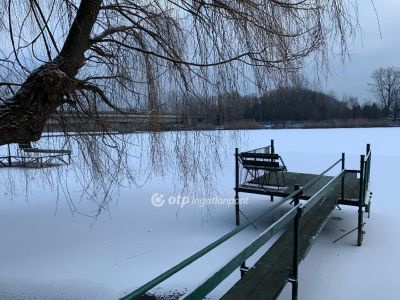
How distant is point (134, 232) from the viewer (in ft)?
20.4

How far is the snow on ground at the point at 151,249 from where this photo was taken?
4.20 meters

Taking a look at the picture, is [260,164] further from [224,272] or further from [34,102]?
[224,272]

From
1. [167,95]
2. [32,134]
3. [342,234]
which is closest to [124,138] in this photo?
[167,95]

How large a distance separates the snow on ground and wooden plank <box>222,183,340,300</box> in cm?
49

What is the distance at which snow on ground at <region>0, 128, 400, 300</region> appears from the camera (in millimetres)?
4199

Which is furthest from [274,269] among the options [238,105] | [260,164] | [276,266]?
[260,164]

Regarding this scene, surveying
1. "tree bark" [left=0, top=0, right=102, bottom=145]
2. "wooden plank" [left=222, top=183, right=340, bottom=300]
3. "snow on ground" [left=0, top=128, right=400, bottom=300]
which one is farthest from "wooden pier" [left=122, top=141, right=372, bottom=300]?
"tree bark" [left=0, top=0, right=102, bottom=145]

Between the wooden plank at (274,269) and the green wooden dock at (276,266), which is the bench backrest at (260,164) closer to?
the green wooden dock at (276,266)

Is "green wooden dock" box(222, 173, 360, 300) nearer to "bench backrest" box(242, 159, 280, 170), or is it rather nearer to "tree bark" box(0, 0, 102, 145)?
"bench backrest" box(242, 159, 280, 170)

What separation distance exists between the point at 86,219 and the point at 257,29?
5.05 meters

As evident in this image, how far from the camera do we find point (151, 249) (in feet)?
17.7

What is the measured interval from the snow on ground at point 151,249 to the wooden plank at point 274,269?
488 mm

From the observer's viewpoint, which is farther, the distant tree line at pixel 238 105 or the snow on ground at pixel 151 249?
the snow on ground at pixel 151 249

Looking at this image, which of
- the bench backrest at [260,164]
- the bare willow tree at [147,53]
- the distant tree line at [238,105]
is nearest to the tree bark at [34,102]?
the bare willow tree at [147,53]
